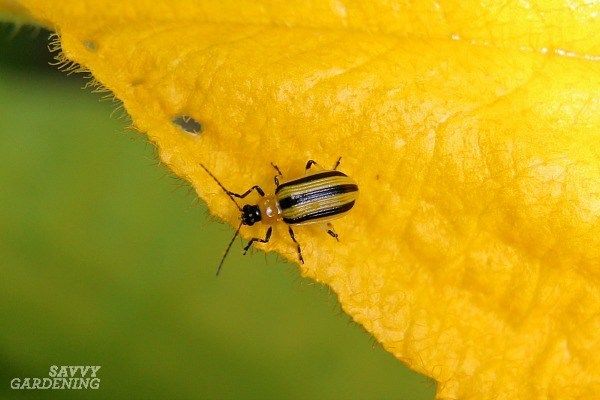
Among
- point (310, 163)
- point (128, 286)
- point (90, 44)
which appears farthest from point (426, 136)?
point (128, 286)

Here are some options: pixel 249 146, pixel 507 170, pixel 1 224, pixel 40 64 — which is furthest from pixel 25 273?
pixel 507 170

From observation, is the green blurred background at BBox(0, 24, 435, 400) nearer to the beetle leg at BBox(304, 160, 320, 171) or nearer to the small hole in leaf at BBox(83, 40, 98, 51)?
the beetle leg at BBox(304, 160, 320, 171)

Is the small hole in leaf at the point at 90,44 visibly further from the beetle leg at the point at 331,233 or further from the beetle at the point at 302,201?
the beetle leg at the point at 331,233

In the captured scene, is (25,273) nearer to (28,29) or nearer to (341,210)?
(28,29)

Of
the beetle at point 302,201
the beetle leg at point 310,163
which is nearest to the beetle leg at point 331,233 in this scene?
the beetle at point 302,201

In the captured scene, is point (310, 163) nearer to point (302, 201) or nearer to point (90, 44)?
point (302, 201)

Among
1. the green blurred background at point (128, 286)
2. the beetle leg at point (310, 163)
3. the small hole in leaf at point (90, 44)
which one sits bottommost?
Result: the green blurred background at point (128, 286)

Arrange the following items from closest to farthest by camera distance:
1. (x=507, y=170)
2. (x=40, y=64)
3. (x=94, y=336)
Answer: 1. (x=507, y=170)
2. (x=94, y=336)
3. (x=40, y=64)

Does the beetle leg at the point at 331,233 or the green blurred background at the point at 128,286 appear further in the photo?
the green blurred background at the point at 128,286
